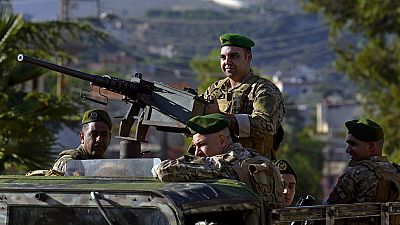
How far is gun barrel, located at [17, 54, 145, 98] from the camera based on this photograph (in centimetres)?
832

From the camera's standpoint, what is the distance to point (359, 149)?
8.66 meters

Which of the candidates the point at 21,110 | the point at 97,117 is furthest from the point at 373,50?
the point at 97,117

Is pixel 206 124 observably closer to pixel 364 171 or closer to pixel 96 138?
pixel 364 171

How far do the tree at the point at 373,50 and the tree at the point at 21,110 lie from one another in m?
16.2

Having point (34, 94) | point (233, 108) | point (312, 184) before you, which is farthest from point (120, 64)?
point (233, 108)

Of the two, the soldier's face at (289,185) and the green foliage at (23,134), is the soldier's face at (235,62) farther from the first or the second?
the green foliage at (23,134)

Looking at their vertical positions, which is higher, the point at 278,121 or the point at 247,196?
the point at 278,121

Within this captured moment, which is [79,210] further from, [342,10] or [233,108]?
[342,10]

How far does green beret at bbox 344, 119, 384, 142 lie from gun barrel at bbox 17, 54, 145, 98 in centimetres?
148

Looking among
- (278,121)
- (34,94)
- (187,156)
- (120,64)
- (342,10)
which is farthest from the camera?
(120,64)

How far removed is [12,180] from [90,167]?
22.8 inches

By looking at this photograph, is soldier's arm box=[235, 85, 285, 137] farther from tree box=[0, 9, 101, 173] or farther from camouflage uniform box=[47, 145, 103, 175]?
tree box=[0, 9, 101, 173]

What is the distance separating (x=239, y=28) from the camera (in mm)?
150375

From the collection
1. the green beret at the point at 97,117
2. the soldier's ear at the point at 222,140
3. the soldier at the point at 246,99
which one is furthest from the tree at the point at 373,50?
the soldier's ear at the point at 222,140
